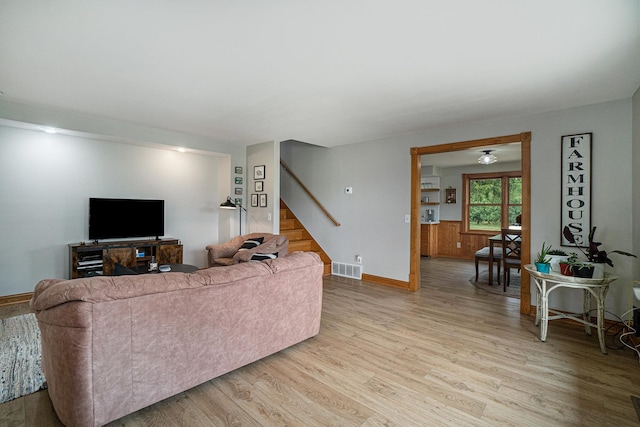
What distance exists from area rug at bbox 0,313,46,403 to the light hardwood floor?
153 mm

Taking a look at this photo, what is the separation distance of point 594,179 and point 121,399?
15.3ft

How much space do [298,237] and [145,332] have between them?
448cm

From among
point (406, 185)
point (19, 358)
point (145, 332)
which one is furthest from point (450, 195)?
point (19, 358)

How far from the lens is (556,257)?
10.8 ft

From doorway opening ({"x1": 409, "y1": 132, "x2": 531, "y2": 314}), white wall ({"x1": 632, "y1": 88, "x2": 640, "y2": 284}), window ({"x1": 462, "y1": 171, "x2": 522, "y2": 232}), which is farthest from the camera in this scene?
window ({"x1": 462, "y1": 171, "x2": 522, "y2": 232})

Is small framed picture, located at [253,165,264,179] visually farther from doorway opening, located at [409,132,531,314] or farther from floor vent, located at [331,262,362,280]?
doorway opening, located at [409,132,531,314]

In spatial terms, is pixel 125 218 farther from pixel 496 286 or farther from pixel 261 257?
pixel 496 286

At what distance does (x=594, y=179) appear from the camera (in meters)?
3.33

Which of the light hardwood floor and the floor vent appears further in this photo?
the floor vent

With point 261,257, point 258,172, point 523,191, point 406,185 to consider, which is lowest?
point 261,257

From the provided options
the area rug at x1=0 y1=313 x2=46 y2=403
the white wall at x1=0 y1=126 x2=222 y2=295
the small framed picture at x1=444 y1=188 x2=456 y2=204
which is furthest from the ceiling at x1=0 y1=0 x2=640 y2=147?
the small framed picture at x1=444 y1=188 x2=456 y2=204

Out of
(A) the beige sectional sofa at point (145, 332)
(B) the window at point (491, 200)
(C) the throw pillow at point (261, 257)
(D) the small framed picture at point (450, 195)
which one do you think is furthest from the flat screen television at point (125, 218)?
(B) the window at point (491, 200)

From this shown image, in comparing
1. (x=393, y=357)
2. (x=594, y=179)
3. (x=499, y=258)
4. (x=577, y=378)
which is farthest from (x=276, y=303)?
(x=499, y=258)

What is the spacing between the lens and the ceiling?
1843 millimetres
